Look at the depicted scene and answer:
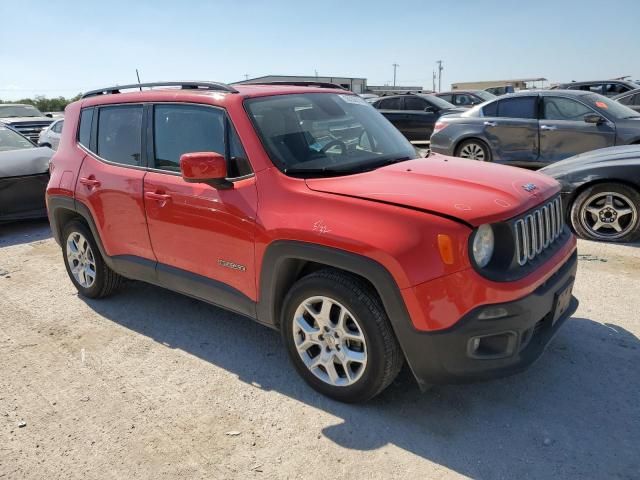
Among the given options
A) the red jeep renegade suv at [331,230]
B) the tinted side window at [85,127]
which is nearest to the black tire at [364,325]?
the red jeep renegade suv at [331,230]

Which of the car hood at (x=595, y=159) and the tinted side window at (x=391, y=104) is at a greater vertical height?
the tinted side window at (x=391, y=104)

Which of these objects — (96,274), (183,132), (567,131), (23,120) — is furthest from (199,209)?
(23,120)

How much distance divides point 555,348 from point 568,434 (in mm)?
939

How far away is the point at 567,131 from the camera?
8.44 m

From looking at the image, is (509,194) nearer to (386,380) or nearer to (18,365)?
(386,380)

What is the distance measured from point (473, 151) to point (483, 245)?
7.60 metres

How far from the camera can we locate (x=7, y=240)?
7.25 m

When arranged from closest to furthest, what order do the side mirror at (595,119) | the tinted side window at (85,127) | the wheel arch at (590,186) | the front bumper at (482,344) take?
the front bumper at (482,344)
the tinted side window at (85,127)
the wheel arch at (590,186)
the side mirror at (595,119)

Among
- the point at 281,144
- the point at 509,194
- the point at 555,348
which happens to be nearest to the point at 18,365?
the point at 281,144

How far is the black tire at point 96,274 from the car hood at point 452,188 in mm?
2480

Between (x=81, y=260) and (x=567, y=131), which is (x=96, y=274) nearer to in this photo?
(x=81, y=260)

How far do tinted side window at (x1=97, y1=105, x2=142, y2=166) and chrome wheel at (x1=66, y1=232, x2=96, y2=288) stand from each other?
35.1 inches

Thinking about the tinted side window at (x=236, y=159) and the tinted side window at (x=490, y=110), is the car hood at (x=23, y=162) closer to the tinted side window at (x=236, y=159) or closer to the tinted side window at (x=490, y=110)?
the tinted side window at (x=236, y=159)

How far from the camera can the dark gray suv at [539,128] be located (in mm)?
8133
